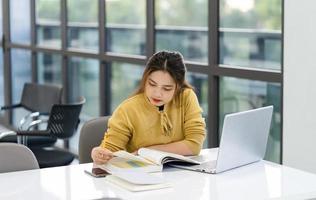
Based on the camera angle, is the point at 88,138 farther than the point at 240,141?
Yes

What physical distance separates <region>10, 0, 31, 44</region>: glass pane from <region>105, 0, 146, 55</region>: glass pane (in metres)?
1.86

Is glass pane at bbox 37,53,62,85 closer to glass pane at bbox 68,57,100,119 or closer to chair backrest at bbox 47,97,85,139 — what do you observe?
glass pane at bbox 68,57,100,119

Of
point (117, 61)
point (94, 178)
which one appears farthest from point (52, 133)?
point (94, 178)

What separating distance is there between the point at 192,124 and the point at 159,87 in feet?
0.83

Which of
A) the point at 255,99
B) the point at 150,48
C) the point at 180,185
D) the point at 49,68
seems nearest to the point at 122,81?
the point at 150,48

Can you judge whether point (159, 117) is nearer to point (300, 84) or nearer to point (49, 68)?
point (300, 84)

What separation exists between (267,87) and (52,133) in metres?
1.50

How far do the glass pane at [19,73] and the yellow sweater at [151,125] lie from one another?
14.2ft

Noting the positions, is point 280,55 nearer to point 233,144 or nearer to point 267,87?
point 267,87

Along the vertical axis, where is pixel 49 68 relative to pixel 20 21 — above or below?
below

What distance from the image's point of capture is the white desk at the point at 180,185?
207 cm

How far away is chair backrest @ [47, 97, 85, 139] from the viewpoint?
397 cm

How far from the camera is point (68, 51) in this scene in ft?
18.6

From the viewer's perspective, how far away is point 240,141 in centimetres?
232
